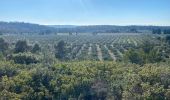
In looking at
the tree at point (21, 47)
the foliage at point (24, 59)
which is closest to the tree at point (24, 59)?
the foliage at point (24, 59)

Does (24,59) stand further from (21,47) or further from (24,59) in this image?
(21,47)

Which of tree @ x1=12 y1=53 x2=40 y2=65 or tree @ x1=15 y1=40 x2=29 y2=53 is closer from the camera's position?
tree @ x1=12 y1=53 x2=40 y2=65

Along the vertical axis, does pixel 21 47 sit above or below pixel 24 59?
below

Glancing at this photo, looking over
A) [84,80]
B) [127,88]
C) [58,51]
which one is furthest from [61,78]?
[58,51]

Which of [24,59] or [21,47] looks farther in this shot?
[21,47]

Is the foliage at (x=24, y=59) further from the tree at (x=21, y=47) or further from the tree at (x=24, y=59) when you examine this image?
the tree at (x=21, y=47)

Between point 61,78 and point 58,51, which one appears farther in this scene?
point 58,51

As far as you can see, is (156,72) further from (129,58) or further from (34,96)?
(129,58)

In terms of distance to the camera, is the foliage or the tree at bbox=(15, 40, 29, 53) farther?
the tree at bbox=(15, 40, 29, 53)

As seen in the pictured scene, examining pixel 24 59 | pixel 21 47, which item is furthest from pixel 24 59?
pixel 21 47

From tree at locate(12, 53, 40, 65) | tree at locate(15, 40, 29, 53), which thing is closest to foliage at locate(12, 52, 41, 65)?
tree at locate(12, 53, 40, 65)

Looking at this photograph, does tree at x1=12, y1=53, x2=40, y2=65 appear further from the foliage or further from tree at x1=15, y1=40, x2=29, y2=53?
tree at x1=15, y1=40, x2=29, y2=53
